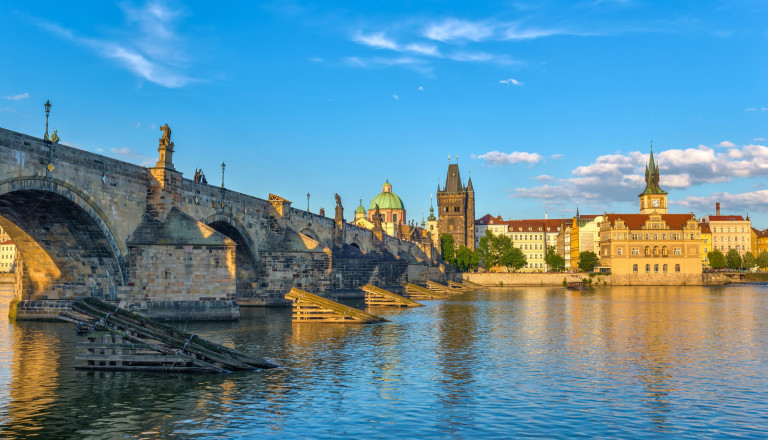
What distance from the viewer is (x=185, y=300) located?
33.2 m

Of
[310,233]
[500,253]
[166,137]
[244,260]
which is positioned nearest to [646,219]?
[500,253]

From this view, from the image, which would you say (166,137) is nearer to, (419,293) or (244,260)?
(244,260)

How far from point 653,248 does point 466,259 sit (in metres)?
39.4

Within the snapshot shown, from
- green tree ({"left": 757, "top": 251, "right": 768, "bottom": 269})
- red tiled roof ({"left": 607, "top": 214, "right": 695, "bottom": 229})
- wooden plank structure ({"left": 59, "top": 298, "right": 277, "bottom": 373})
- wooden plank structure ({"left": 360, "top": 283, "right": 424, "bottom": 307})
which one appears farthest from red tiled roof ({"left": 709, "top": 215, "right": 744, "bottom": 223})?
wooden plank structure ({"left": 59, "top": 298, "right": 277, "bottom": 373})

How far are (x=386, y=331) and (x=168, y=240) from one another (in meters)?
11.8

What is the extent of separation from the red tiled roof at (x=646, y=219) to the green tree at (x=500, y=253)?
21.6m

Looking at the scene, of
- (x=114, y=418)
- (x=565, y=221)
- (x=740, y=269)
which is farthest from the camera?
(x=565, y=221)

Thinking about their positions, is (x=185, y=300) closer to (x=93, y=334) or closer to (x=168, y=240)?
(x=168, y=240)

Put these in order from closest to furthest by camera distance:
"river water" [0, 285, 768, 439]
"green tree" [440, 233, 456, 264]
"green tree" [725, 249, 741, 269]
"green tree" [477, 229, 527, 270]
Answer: "river water" [0, 285, 768, 439] < "green tree" [477, 229, 527, 270] < "green tree" [440, 233, 456, 264] < "green tree" [725, 249, 741, 269]

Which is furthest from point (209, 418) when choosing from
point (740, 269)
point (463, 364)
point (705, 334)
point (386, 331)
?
point (740, 269)

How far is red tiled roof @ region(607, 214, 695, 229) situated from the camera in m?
135

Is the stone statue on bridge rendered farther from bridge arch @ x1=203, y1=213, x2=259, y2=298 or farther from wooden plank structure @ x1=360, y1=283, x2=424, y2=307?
wooden plank structure @ x1=360, y1=283, x2=424, y2=307

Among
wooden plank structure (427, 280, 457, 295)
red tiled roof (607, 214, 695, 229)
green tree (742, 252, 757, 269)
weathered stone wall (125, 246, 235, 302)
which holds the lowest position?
wooden plank structure (427, 280, 457, 295)

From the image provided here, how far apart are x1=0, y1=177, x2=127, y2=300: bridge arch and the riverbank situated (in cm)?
9849
